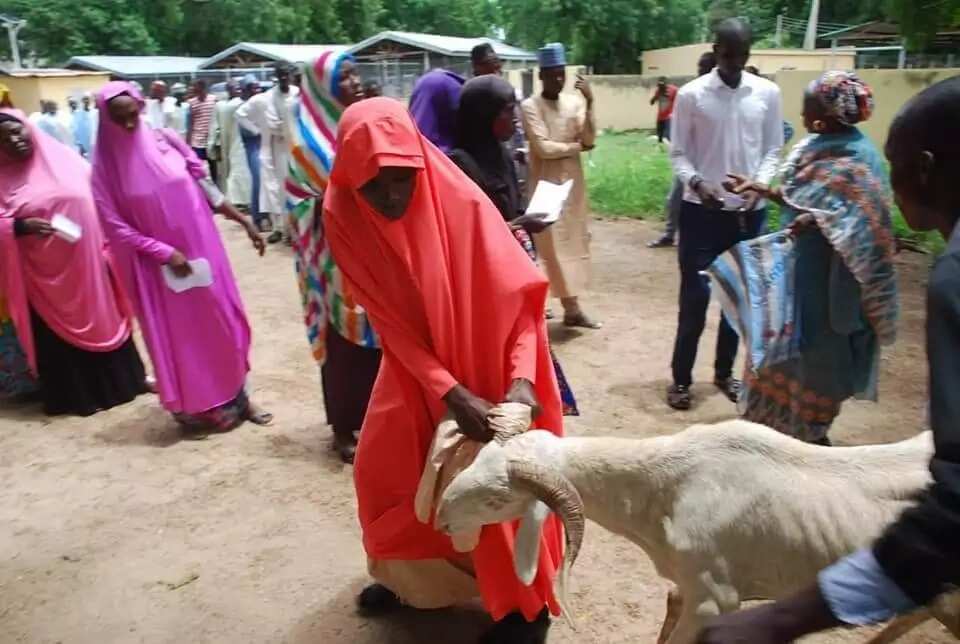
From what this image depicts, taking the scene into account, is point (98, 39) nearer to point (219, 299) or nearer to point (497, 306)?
point (219, 299)

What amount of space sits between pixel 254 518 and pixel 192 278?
1448 millimetres

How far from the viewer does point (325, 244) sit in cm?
375

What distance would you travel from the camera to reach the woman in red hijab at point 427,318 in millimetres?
2217

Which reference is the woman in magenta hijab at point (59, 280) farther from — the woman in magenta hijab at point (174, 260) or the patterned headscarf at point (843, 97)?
the patterned headscarf at point (843, 97)

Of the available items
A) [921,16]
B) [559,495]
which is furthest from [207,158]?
[559,495]

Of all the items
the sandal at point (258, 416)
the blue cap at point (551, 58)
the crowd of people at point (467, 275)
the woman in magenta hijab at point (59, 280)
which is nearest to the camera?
the crowd of people at point (467, 275)

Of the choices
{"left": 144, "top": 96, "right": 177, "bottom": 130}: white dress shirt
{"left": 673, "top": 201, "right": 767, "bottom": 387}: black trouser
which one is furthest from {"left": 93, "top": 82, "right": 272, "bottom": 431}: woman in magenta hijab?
{"left": 144, "top": 96, "right": 177, "bottom": 130}: white dress shirt

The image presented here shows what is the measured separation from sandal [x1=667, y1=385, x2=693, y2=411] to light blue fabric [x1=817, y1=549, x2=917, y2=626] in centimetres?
331

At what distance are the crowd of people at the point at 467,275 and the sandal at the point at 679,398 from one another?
5cm

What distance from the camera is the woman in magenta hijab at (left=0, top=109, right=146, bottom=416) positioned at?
15.1ft

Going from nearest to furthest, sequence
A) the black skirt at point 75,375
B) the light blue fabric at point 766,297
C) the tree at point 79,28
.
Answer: the light blue fabric at point 766,297, the black skirt at point 75,375, the tree at point 79,28

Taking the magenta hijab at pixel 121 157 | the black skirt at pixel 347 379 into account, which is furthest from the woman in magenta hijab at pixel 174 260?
the black skirt at pixel 347 379

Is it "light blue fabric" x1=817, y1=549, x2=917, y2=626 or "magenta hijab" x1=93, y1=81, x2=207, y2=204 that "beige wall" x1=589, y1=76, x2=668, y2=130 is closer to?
"magenta hijab" x1=93, y1=81, x2=207, y2=204

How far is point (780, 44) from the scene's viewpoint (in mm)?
28469
